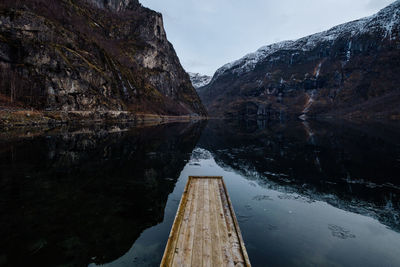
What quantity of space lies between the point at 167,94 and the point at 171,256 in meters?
196

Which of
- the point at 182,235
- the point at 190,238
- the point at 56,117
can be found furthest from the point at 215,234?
the point at 56,117

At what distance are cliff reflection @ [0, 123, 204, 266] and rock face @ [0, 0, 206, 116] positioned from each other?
216 feet

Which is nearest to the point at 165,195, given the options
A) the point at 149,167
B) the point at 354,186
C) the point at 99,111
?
the point at 149,167

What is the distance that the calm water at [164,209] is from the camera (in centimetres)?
788

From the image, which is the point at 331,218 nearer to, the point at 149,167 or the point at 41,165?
the point at 149,167

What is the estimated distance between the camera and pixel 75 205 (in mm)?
11547

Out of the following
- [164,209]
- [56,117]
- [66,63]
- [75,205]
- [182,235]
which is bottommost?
[164,209]

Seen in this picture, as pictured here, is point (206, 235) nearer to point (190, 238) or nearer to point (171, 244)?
point (190, 238)

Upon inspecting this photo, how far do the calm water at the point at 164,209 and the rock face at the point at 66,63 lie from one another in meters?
64.3

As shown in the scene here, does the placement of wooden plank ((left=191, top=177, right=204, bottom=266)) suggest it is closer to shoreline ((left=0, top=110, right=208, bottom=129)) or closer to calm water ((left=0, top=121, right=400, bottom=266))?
calm water ((left=0, top=121, right=400, bottom=266))

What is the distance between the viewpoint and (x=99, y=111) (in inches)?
3629

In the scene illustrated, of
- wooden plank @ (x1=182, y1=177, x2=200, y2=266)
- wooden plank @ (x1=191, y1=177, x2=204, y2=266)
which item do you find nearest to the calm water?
wooden plank @ (x1=182, y1=177, x2=200, y2=266)

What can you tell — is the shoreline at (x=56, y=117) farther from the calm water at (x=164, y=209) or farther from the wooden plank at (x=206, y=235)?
the wooden plank at (x=206, y=235)

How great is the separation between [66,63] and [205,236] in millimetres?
101084
